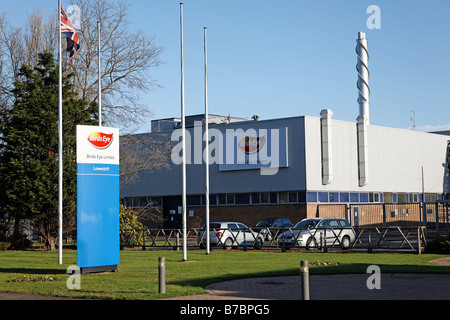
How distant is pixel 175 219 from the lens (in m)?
58.5

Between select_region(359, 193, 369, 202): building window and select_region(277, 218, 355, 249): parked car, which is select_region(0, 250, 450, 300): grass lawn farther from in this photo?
select_region(359, 193, 369, 202): building window

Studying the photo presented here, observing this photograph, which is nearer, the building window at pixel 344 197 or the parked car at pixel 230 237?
the parked car at pixel 230 237

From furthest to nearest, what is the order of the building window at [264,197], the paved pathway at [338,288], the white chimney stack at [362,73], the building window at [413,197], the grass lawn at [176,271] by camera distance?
the white chimney stack at [362,73]
the building window at [413,197]
the building window at [264,197]
the grass lawn at [176,271]
the paved pathway at [338,288]

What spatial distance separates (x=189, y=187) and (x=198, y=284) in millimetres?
40121

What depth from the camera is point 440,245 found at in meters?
28.1

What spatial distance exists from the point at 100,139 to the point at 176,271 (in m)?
4.60

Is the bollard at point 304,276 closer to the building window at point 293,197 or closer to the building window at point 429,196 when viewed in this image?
the building window at point 293,197

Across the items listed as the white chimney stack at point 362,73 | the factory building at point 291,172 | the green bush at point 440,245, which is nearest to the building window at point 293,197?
the factory building at point 291,172

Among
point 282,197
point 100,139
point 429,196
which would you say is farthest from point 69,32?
point 429,196

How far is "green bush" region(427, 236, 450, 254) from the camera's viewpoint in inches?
1096

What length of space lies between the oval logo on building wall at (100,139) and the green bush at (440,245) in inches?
587

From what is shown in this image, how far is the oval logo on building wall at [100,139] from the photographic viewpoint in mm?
20191
